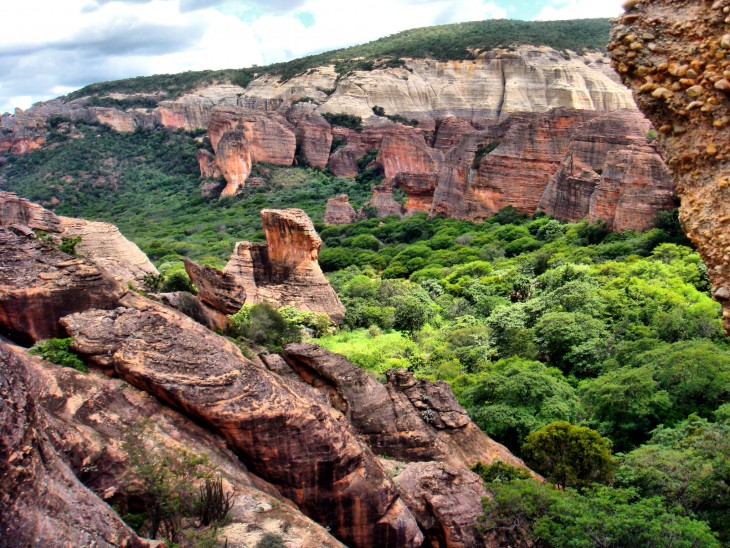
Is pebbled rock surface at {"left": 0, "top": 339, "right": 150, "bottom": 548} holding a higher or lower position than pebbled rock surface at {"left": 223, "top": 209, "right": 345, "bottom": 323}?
higher

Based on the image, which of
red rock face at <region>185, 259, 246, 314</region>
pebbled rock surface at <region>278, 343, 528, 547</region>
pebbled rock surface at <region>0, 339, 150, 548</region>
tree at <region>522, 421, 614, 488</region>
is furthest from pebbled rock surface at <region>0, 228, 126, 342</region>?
tree at <region>522, 421, 614, 488</region>

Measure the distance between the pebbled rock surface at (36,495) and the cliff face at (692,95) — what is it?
5388 mm

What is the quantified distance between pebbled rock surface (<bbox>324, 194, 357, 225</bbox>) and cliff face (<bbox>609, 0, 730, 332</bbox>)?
43432 mm

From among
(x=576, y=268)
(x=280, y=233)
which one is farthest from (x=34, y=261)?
(x=576, y=268)

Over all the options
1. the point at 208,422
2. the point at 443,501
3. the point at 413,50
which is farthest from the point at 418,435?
the point at 413,50

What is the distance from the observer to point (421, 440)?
11.1 m

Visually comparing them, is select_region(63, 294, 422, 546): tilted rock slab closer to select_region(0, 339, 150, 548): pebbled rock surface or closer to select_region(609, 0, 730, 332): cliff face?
select_region(0, 339, 150, 548): pebbled rock surface

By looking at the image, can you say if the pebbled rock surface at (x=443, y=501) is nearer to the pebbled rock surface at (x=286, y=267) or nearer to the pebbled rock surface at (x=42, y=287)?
the pebbled rock surface at (x=42, y=287)

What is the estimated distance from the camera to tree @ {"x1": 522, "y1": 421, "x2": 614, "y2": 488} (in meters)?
11.2

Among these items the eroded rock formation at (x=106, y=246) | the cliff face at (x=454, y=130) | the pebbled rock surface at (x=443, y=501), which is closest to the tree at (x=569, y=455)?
the pebbled rock surface at (x=443, y=501)

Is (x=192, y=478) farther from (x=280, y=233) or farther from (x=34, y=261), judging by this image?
(x=280, y=233)

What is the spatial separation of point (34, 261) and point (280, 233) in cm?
1492

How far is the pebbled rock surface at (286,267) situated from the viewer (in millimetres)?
23984

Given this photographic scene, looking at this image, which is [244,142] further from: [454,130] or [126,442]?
[126,442]
